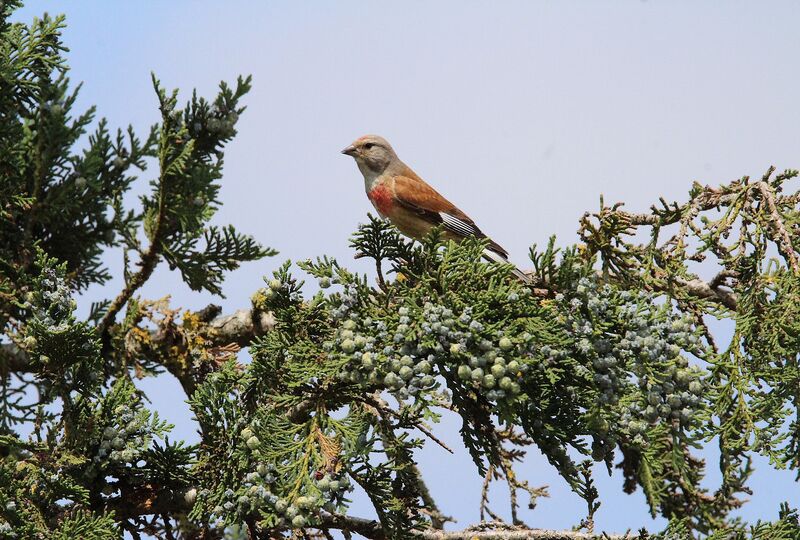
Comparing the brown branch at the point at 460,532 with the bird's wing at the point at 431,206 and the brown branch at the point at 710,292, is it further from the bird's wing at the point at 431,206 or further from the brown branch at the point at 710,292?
the bird's wing at the point at 431,206

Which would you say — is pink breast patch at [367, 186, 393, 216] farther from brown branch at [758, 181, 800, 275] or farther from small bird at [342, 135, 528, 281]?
brown branch at [758, 181, 800, 275]

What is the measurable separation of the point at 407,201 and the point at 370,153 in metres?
1.07

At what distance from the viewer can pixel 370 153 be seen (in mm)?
9398

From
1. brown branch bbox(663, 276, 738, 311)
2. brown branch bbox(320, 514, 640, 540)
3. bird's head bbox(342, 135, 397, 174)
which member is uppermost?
bird's head bbox(342, 135, 397, 174)

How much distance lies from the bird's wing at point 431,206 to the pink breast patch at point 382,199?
8 cm

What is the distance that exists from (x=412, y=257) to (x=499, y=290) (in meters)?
0.55

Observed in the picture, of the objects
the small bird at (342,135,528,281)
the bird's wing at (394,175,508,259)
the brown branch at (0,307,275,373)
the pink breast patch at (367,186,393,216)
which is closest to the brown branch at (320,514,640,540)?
the brown branch at (0,307,275,373)

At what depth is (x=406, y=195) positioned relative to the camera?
28.2 feet

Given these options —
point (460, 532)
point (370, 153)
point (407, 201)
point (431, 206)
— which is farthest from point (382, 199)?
point (460, 532)

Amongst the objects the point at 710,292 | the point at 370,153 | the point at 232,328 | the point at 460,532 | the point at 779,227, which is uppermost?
the point at 370,153

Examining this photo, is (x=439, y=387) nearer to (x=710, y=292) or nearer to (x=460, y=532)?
(x=460, y=532)

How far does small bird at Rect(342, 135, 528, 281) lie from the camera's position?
8.42m

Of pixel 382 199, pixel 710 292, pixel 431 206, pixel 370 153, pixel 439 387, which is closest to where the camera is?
pixel 439 387

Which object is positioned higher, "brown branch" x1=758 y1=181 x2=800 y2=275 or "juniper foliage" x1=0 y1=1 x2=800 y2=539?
"brown branch" x1=758 y1=181 x2=800 y2=275
